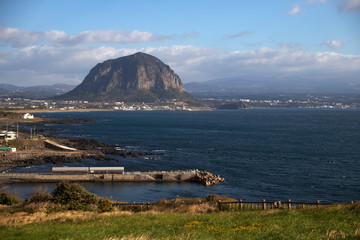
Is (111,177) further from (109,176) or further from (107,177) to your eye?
(107,177)

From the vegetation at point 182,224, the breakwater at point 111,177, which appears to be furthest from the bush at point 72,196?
the breakwater at point 111,177

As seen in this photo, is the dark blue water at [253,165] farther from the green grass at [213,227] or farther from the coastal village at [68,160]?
the green grass at [213,227]

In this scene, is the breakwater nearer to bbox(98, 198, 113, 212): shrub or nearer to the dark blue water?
the dark blue water

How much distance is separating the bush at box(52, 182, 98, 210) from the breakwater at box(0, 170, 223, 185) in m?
19.8

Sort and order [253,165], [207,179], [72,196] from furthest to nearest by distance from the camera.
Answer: [253,165], [207,179], [72,196]

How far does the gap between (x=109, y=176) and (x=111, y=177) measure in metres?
0.25

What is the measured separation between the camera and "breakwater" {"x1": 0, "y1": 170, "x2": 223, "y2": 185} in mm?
40125

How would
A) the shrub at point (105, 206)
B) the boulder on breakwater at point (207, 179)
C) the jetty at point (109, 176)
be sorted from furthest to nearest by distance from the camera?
the jetty at point (109, 176), the boulder on breakwater at point (207, 179), the shrub at point (105, 206)

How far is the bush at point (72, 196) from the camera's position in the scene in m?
20.5

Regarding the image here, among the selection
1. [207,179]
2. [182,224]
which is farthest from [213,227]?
[207,179]

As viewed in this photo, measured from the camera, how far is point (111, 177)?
135 ft

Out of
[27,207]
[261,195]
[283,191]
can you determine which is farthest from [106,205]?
[283,191]

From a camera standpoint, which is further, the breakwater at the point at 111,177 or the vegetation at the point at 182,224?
the breakwater at the point at 111,177

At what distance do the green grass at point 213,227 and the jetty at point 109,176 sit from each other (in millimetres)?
23939
